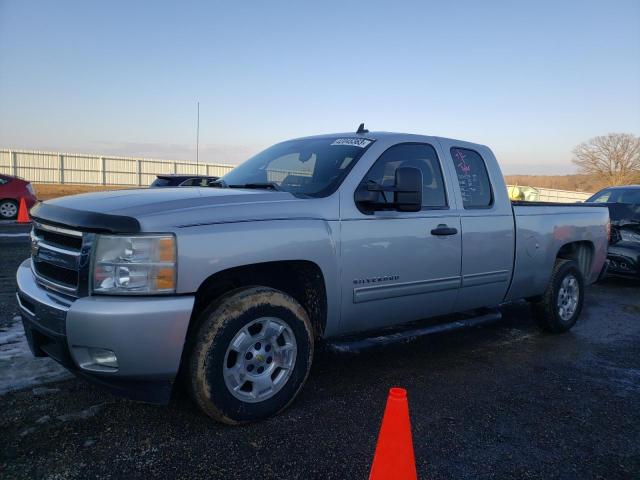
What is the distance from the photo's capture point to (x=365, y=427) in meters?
3.08

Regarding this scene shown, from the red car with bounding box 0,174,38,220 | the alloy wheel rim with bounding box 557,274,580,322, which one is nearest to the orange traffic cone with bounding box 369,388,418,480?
the alloy wheel rim with bounding box 557,274,580,322

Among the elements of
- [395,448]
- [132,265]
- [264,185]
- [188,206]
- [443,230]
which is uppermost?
[264,185]

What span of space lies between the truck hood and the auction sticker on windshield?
756 millimetres

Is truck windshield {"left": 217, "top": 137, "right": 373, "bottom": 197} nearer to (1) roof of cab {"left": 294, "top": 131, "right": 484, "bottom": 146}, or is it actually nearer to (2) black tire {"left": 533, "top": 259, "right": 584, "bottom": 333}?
(1) roof of cab {"left": 294, "top": 131, "right": 484, "bottom": 146}

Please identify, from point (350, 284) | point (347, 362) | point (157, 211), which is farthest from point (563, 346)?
point (157, 211)

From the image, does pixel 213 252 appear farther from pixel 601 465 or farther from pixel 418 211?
pixel 601 465

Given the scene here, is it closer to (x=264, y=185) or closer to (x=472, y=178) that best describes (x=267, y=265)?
(x=264, y=185)

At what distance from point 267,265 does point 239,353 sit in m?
0.58

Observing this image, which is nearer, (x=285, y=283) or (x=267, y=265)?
(x=267, y=265)

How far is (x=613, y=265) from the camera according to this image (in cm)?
812

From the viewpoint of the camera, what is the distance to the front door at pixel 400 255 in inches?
137

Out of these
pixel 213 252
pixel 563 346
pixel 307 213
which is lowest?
pixel 563 346

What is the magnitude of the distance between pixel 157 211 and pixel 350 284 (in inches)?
54.4

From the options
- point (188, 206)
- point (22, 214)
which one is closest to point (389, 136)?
point (188, 206)
